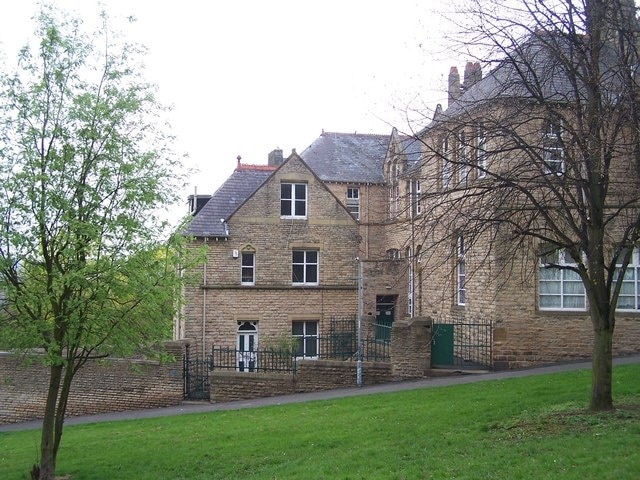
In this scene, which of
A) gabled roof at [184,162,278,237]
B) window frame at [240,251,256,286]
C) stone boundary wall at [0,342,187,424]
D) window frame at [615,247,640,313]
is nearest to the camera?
window frame at [615,247,640,313]

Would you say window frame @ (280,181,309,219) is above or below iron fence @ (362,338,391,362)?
above

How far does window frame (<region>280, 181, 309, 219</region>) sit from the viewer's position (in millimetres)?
30531

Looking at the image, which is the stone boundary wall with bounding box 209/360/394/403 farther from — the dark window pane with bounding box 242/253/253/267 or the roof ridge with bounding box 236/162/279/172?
the roof ridge with bounding box 236/162/279/172

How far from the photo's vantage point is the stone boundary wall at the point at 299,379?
2102 cm

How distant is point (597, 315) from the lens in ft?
39.6

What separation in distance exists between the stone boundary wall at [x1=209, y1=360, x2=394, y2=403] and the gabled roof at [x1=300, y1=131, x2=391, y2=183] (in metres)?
16.7

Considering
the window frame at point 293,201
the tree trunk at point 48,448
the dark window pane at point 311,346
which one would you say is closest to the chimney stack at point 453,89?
the window frame at point 293,201

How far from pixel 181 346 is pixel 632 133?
15522mm

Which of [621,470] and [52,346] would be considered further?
[52,346]

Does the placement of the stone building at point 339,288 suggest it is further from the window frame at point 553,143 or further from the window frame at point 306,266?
the window frame at point 553,143

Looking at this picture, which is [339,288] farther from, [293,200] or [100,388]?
[100,388]

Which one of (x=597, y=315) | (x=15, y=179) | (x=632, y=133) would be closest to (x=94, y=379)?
(x=15, y=179)

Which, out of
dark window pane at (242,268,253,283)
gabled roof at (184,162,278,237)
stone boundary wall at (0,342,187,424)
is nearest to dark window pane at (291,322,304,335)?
dark window pane at (242,268,253,283)

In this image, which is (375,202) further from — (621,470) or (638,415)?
(621,470)
